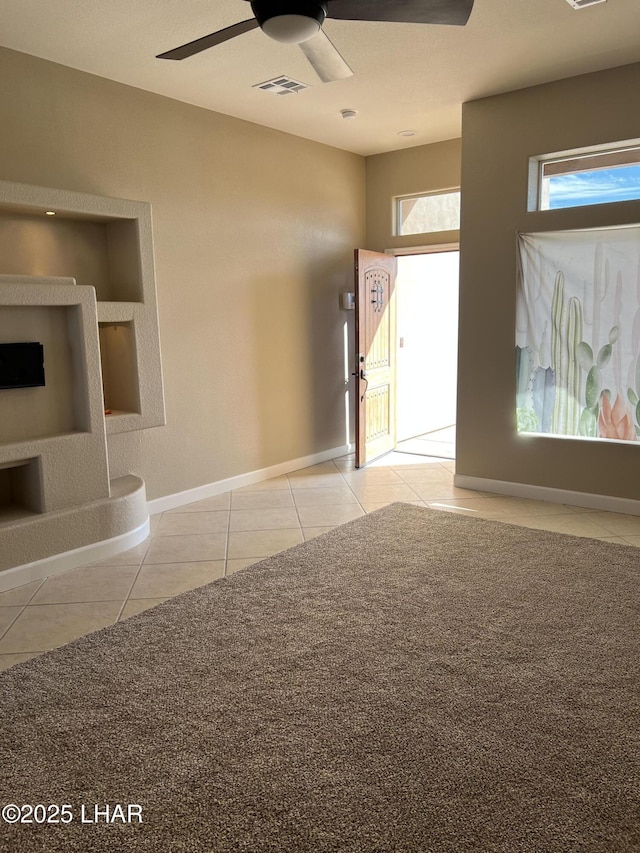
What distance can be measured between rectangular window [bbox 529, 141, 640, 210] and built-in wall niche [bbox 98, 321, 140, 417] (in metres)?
3.10

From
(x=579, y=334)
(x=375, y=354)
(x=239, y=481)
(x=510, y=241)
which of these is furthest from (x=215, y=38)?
(x=375, y=354)

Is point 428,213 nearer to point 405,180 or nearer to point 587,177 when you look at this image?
point 405,180

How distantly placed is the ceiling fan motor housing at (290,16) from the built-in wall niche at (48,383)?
2049 millimetres

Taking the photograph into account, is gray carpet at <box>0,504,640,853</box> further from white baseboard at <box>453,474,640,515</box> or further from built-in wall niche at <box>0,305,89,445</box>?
built-in wall niche at <box>0,305,89,445</box>

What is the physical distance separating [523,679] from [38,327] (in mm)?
3135

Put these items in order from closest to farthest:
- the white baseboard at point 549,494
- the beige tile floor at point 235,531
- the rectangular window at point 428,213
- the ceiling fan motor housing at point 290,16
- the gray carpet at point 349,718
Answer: the gray carpet at point 349,718
the ceiling fan motor housing at point 290,16
the beige tile floor at point 235,531
the white baseboard at point 549,494
the rectangular window at point 428,213

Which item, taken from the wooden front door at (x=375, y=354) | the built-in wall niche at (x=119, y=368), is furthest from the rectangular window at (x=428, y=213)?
the built-in wall niche at (x=119, y=368)

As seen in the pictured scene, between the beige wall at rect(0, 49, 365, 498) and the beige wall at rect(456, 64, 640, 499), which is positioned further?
the beige wall at rect(456, 64, 640, 499)

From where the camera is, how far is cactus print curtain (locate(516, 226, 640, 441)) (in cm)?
441

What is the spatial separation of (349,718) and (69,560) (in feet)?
7.20

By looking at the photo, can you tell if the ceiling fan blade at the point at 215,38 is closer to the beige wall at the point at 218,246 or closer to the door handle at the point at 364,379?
the beige wall at the point at 218,246

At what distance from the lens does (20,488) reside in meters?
3.87

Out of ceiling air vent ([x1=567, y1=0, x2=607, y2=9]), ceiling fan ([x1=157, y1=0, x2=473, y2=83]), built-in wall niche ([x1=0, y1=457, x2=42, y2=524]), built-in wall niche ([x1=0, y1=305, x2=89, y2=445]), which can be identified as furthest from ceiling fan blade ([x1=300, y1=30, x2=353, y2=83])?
built-in wall niche ([x1=0, y1=457, x2=42, y2=524])

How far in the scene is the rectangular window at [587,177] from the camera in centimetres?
433
